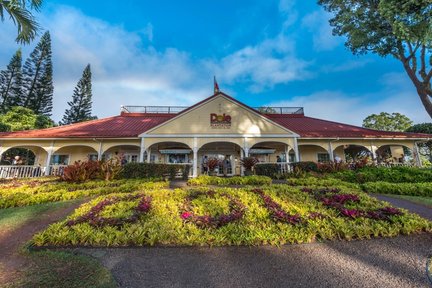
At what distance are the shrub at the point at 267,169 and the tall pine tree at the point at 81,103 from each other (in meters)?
35.9

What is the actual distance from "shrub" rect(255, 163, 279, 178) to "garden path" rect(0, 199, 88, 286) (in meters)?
8.96

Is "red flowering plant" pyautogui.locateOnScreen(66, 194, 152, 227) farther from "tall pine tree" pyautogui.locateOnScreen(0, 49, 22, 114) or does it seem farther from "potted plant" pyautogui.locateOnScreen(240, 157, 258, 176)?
"tall pine tree" pyautogui.locateOnScreen(0, 49, 22, 114)

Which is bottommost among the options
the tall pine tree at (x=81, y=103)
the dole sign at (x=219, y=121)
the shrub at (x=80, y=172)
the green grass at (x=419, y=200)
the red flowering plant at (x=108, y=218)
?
the green grass at (x=419, y=200)

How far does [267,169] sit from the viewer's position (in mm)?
11570

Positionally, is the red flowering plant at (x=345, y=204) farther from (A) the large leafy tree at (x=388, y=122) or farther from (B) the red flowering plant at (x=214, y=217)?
(A) the large leafy tree at (x=388, y=122)

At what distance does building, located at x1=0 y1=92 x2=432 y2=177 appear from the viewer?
14.1 meters

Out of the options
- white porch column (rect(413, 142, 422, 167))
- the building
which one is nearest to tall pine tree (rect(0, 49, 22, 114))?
the building

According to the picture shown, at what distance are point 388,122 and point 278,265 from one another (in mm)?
42468

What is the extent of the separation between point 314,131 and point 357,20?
7859 millimetres

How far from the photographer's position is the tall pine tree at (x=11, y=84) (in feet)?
95.7

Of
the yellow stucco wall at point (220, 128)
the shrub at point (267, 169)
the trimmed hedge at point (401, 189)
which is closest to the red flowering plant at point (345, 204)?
the trimmed hedge at point (401, 189)

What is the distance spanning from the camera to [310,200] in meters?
5.73

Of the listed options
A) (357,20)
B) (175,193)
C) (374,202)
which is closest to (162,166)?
(175,193)

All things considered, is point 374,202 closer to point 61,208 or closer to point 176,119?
point 61,208
